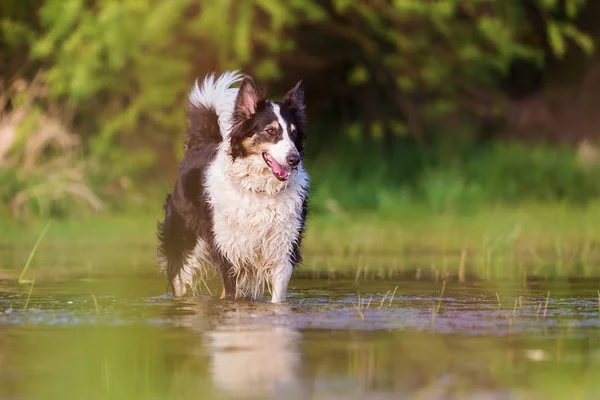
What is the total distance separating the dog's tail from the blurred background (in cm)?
603

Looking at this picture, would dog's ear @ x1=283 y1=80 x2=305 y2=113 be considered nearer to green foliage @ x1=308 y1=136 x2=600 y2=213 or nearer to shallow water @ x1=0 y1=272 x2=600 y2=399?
shallow water @ x1=0 y1=272 x2=600 y2=399

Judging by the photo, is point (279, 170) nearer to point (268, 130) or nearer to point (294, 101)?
point (268, 130)

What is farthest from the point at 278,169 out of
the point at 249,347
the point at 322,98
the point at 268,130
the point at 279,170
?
the point at 322,98

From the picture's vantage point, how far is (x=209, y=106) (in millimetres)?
10367

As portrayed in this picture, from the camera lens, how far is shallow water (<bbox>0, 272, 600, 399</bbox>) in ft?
17.5

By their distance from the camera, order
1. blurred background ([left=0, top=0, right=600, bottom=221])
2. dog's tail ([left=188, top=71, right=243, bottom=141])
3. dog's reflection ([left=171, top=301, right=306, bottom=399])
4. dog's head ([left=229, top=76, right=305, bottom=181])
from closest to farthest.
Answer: dog's reflection ([left=171, top=301, right=306, bottom=399]) → dog's head ([left=229, top=76, right=305, bottom=181]) → dog's tail ([left=188, top=71, right=243, bottom=141]) → blurred background ([left=0, top=0, right=600, bottom=221])

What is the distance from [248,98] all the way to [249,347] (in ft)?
10.7

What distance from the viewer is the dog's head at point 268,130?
358 inches

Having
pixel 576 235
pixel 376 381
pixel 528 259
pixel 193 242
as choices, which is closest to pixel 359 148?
pixel 576 235

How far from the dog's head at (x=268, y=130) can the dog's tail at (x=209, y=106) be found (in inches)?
30.6

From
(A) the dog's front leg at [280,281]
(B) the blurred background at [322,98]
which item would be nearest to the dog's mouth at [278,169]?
(A) the dog's front leg at [280,281]

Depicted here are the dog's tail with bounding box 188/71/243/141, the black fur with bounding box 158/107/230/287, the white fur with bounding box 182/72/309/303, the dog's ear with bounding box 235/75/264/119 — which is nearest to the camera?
the white fur with bounding box 182/72/309/303

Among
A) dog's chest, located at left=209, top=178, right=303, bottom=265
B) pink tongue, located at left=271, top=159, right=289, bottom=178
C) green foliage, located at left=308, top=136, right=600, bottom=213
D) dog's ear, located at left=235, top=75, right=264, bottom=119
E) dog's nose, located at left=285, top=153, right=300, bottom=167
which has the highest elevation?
green foliage, located at left=308, top=136, right=600, bottom=213

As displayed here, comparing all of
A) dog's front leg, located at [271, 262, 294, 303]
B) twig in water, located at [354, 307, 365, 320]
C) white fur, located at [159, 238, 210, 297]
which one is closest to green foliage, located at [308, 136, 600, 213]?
white fur, located at [159, 238, 210, 297]
